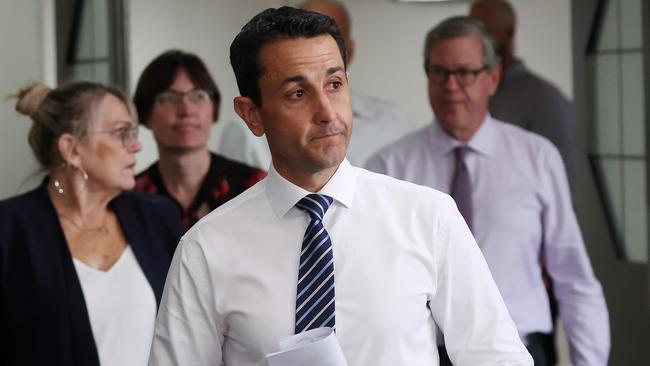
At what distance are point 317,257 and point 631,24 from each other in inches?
110

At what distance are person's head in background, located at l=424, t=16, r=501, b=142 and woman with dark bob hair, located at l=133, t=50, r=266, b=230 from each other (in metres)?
0.64

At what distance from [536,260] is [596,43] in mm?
1291

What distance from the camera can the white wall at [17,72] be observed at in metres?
4.31

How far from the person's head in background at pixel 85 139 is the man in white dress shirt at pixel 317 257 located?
1.42 m

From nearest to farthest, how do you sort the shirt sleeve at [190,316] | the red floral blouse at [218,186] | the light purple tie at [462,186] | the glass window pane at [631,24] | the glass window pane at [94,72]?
the shirt sleeve at [190,316] → the light purple tie at [462,186] → the red floral blouse at [218,186] → the glass window pane at [631,24] → the glass window pane at [94,72]

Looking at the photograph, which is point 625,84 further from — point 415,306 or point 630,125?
point 415,306

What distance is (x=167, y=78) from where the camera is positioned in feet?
12.7

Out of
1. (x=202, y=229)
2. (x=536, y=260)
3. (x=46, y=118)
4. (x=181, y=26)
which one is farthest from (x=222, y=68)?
(x=202, y=229)

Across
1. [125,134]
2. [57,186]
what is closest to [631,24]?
[125,134]

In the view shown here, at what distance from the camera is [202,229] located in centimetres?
191

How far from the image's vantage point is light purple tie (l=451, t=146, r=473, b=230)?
353 cm

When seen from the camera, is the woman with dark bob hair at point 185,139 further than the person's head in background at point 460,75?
Yes

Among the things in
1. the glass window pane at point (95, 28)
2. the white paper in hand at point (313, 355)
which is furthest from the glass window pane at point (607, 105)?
the white paper in hand at point (313, 355)

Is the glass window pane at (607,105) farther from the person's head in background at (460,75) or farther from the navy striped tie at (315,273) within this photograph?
the navy striped tie at (315,273)
